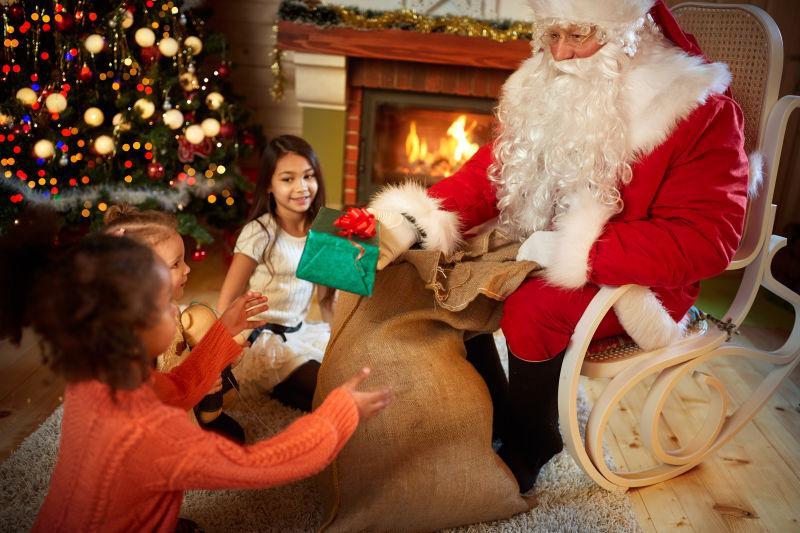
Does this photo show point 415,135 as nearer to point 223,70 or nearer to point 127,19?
point 223,70

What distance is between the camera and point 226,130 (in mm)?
2902

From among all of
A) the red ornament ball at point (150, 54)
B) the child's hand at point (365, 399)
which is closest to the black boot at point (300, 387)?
the child's hand at point (365, 399)

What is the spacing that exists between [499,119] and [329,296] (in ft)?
2.93

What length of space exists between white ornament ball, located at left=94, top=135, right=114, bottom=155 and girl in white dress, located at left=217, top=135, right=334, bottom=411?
34.2 inches

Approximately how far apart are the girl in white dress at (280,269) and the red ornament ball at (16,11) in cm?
115

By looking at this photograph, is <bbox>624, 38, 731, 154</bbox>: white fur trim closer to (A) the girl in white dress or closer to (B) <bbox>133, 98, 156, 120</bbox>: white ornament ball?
(A) the girl in white dress

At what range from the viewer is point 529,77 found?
172 centimetres

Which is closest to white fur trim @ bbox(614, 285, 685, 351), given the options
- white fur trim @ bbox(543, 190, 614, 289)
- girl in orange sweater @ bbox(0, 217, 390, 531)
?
white fur trim @ bbox(543, 190, 614, 289)

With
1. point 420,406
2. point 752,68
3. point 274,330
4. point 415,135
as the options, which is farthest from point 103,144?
point 752,68

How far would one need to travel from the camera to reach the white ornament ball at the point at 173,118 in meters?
2.69

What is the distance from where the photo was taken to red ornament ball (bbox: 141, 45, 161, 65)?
2.72m

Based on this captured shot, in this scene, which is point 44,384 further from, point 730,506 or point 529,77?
point 730,506

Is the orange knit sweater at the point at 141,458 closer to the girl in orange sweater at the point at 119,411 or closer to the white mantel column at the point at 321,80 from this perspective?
the girl in orange sweater at the point at 119,411

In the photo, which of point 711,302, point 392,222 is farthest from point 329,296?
point 711,302
